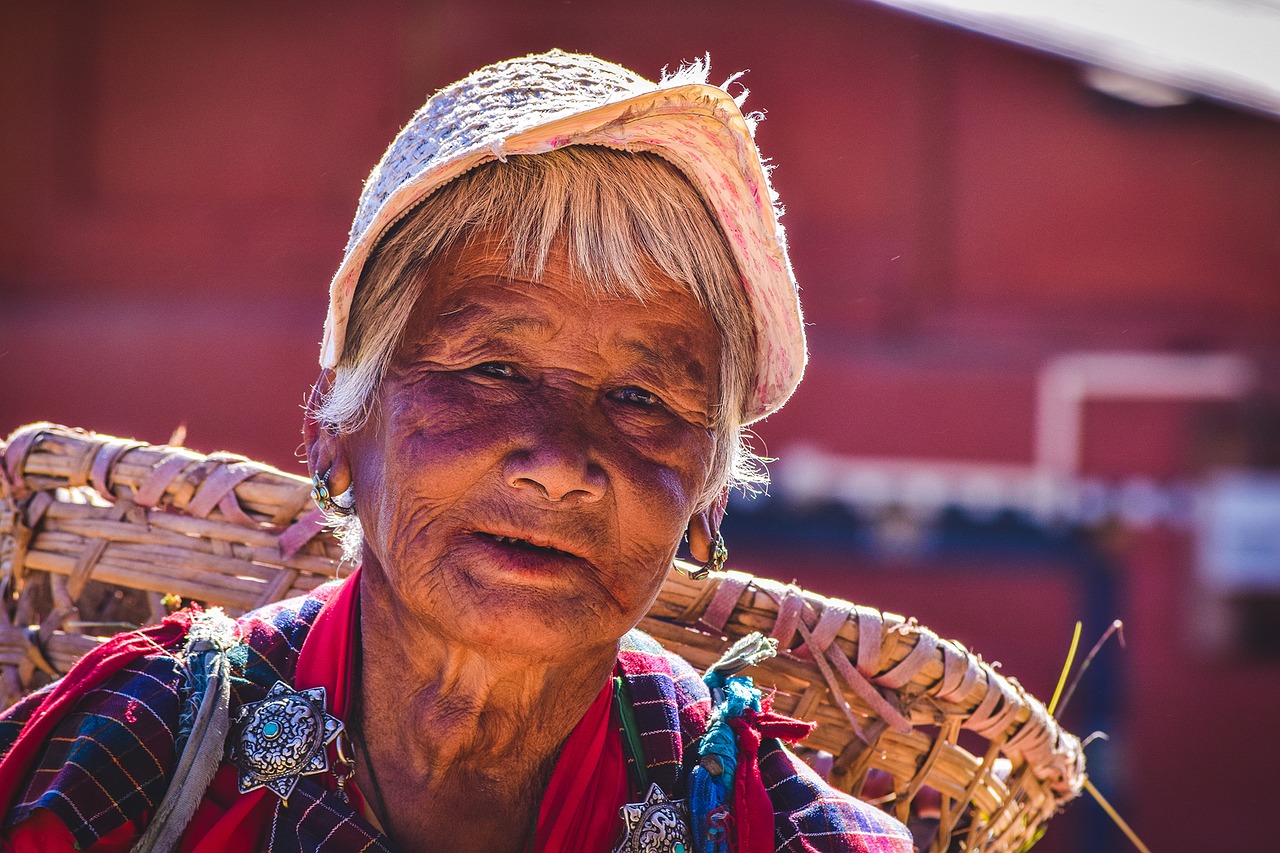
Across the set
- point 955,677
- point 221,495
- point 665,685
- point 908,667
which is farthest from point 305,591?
point 955,677

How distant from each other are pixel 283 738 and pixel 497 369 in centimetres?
65

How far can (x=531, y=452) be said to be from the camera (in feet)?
5.45

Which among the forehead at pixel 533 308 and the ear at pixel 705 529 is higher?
the forehead at pixel 533 308

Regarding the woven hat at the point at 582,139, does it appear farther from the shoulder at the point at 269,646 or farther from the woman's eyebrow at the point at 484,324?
the shoulder at the point at 269,646

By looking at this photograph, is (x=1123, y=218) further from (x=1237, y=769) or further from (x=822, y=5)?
(x=1237, y=769)

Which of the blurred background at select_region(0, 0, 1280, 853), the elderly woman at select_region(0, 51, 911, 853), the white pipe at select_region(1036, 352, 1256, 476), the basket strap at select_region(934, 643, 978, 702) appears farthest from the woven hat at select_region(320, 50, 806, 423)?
the white pipe at select_region(1036, 352, 1256, 476)

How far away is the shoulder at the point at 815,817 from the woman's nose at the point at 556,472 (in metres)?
0.66

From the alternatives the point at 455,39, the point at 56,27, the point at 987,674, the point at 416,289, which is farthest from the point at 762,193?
the point at 56,27

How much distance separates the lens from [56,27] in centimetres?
965

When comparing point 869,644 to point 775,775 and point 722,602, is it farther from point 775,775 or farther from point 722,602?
point 775,775

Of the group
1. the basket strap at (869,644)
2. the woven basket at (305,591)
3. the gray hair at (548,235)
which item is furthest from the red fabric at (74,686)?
the basket strap at (869,644)

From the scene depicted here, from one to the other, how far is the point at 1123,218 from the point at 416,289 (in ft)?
30.1

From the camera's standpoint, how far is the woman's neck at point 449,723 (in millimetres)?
1827

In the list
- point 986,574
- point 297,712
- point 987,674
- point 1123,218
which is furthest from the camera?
point 1123,218
